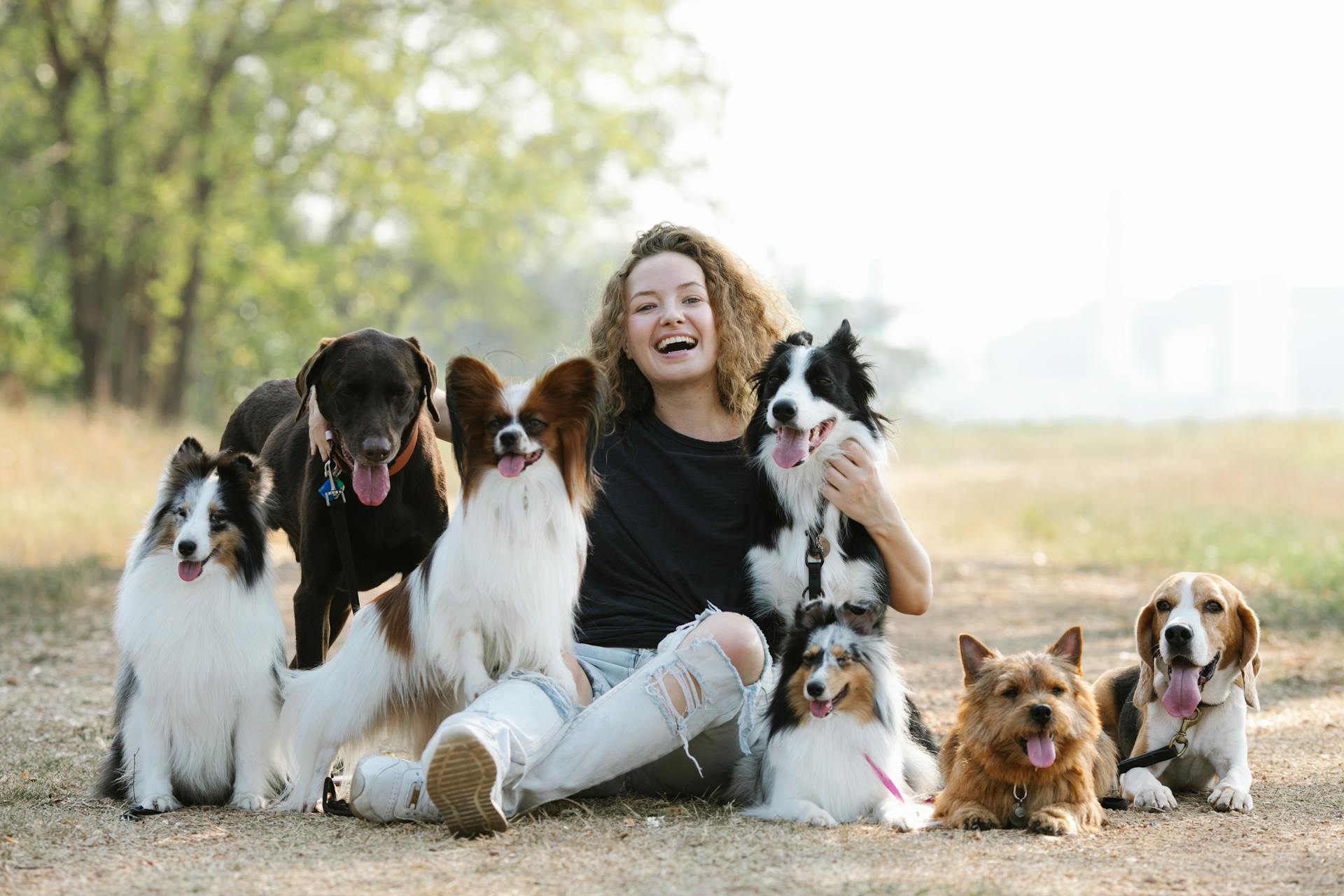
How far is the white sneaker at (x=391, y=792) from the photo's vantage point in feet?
12.3

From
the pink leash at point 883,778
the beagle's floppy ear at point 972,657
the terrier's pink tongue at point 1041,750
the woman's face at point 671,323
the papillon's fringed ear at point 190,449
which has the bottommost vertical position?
the pink leash at point 883,778

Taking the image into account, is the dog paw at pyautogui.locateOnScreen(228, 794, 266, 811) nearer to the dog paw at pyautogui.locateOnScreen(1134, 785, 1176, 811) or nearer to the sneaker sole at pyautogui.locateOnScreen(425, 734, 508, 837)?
the sneaker sole at pyautogui.locateOnScreen(425, 734, 508, 837)

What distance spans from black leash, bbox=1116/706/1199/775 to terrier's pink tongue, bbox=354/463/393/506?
270cm

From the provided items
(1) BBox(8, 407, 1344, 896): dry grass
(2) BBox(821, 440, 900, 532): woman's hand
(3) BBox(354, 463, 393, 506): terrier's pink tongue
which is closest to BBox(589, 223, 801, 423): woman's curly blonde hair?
(2) BBox(821, 440, 900, 532): woman's hand

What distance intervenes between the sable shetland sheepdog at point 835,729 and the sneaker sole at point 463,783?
86 cm

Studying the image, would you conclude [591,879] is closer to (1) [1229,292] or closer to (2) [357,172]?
(2) [357,172]

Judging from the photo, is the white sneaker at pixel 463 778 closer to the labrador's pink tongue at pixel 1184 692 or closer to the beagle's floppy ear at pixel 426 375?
the beagle's floppy ear at pixel 426 375

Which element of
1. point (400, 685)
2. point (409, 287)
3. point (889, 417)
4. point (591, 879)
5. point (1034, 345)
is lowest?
point (591, 879)

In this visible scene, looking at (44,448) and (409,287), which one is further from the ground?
(409,287)

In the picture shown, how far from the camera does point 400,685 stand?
157 inches

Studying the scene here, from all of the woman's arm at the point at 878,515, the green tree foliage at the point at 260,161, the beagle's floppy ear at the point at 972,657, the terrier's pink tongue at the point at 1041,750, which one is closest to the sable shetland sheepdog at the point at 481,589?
the woman's arm at the point at 878,515

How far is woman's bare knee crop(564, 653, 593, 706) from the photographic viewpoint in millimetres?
4117

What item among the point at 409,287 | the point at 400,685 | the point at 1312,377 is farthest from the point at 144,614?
the point at 1312,377

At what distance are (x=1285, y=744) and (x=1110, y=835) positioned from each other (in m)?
1.71
